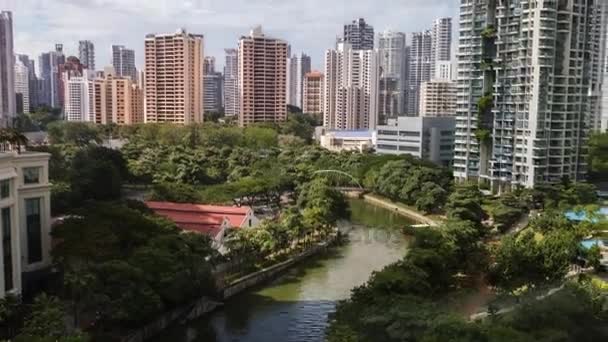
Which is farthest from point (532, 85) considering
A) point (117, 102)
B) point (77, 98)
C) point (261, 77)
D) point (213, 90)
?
point (213, 90)

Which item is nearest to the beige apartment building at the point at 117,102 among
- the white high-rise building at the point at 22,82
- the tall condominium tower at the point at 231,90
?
the tall condominium tower at the point at 231,90

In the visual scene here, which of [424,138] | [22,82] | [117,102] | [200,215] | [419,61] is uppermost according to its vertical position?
[419,61]

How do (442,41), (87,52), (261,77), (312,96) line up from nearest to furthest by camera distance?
(261,77), (312,96), (442,41), (87,52)

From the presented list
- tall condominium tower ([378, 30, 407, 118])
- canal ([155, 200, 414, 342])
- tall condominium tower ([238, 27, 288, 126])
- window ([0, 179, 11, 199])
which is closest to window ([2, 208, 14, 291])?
window ([0, 179, 11, 199])

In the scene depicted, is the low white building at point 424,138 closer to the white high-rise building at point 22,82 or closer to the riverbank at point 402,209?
the riverbank at point 402,209

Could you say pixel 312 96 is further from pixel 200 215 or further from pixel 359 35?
pixel 200 215

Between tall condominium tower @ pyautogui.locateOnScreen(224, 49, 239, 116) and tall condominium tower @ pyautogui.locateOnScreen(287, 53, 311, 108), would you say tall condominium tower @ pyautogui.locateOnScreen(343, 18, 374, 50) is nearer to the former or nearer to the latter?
tall condominium tower @ pyautogui.locateOnScreen(287, 53, 311, 108)

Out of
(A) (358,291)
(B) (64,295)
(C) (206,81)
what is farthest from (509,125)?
(C) (206,81)
